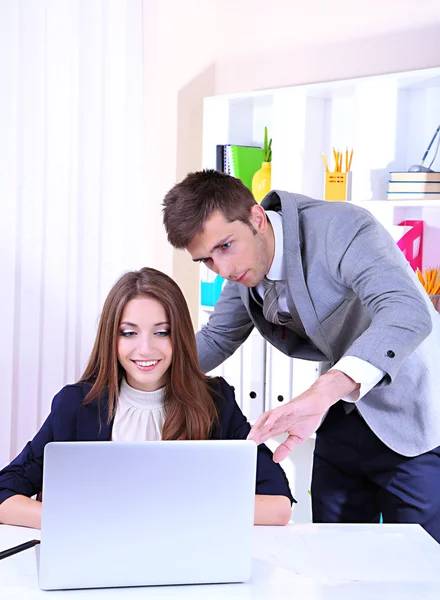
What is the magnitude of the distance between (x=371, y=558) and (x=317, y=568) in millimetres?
112

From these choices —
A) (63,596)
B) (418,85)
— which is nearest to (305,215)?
(63,596)

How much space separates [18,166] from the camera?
2867 millimetres

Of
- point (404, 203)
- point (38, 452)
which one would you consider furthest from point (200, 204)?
point (404, 203)

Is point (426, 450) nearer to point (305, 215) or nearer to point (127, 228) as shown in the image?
point (305, 215)

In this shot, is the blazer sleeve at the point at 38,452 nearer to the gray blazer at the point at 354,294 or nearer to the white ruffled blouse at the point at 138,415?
the white ruffled blouse at the point at 138,415

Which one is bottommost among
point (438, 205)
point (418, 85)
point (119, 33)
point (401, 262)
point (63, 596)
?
point (63, 596)

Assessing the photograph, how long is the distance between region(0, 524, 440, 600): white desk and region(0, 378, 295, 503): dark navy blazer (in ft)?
0.51

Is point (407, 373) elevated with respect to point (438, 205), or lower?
lower

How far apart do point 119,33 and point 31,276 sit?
3.38 ft

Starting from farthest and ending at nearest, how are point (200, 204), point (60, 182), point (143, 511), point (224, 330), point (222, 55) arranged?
point (222, 55), point (60, 182), point (224, 330), point (200, 204), point (143, 511)

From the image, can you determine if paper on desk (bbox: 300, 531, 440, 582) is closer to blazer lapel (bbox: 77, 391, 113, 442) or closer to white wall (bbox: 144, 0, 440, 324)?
blazer lapel (bbox: 77, 391, 113, 442)

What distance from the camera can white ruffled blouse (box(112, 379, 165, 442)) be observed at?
1.76m

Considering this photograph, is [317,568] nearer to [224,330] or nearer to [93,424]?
[93,424]

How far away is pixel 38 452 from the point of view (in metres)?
1.74
